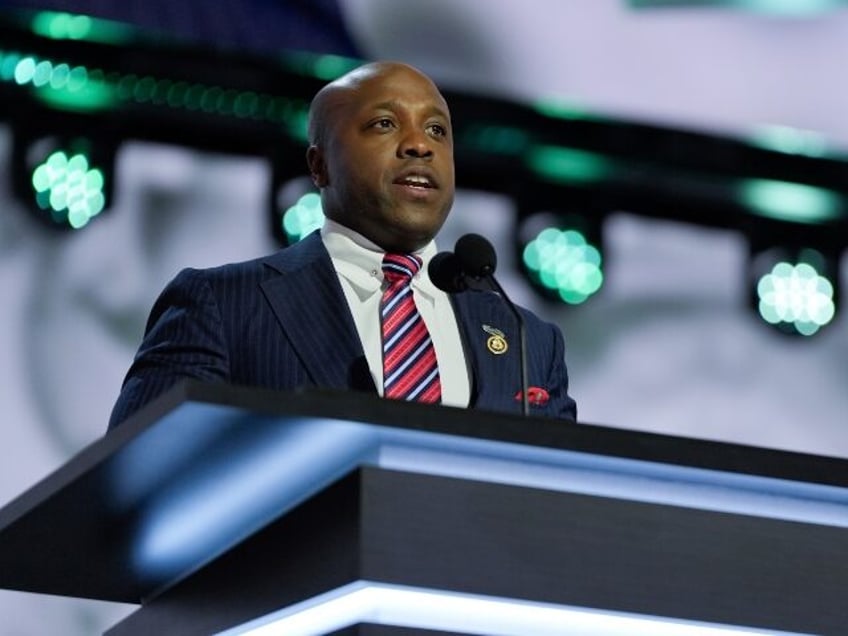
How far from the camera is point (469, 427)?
1608 millimetres

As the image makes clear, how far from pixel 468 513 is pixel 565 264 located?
330 centimetres

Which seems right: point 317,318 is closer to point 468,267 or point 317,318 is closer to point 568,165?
point 468,267

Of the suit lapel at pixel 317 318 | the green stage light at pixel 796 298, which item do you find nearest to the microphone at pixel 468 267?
the suit lapel at pixel 317 318

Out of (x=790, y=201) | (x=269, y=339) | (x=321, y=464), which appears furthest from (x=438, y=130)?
(x=790, y=201)

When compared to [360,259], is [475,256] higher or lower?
lower

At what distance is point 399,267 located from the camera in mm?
2416

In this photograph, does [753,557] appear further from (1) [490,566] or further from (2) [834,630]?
(1) [490,566]

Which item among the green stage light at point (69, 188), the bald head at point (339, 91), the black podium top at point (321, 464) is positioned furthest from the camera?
the green stage light at point (69, 188)

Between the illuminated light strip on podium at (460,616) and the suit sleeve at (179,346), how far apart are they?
1.66ft

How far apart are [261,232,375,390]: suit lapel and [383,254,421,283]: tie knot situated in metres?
0.08

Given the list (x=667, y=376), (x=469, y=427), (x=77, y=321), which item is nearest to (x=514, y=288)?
(x=667, y=376)

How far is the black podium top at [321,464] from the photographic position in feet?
5.20

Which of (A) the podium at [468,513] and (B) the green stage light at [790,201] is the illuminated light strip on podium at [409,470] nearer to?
(A) the podium at [468,513]

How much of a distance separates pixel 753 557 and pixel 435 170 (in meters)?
0.89
